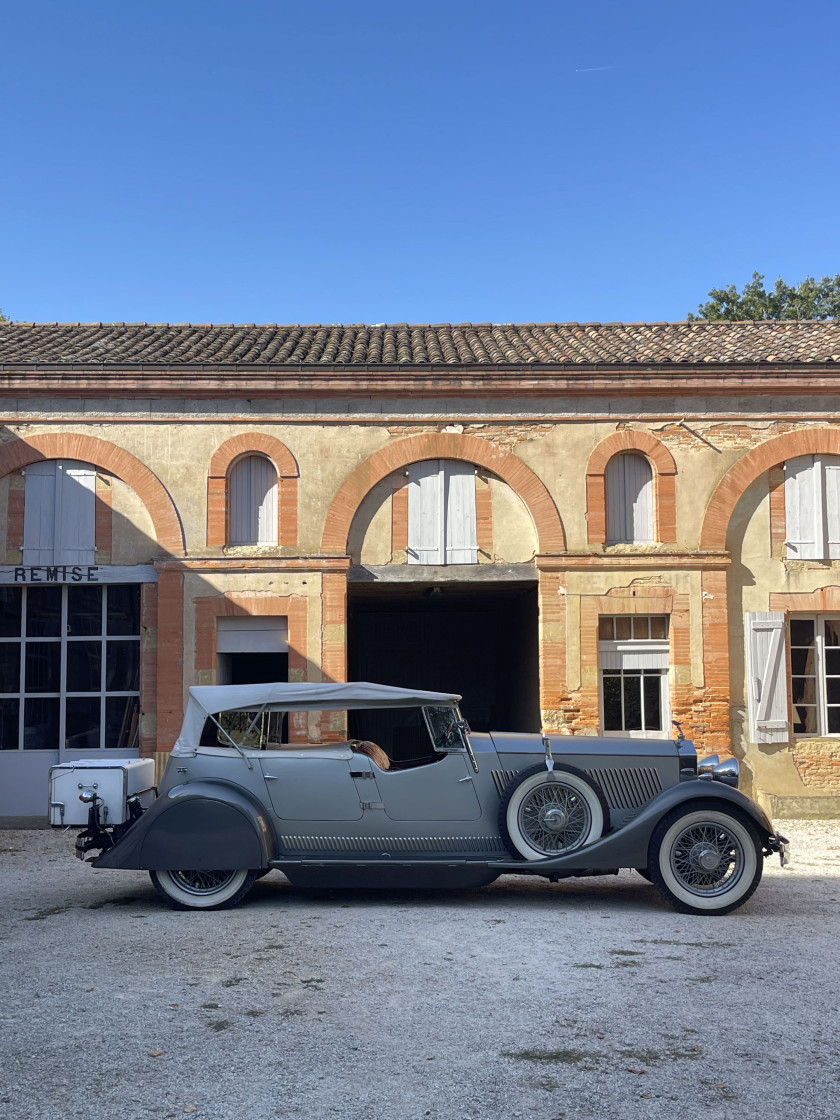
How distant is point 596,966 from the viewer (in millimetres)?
6348

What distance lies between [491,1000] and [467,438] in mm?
10258

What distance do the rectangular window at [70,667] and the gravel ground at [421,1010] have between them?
20.5 feet

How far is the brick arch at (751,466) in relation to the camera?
48.9 feet

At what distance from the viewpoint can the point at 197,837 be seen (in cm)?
813

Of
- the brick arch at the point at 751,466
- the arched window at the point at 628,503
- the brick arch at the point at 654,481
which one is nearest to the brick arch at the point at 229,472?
the brick arch at the point at 654,481

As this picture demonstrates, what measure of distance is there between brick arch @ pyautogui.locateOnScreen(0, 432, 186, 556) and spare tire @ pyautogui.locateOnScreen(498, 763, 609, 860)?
26.0ft

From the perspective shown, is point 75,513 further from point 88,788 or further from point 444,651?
point 444,651

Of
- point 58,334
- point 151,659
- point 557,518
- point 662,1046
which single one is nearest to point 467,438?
point 557,518

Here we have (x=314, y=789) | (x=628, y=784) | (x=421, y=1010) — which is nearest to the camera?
(x=421, y=1010)

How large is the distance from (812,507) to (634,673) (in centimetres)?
340

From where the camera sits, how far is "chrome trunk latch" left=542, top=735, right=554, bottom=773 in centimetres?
826

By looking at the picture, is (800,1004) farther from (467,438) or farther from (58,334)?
(58,334)

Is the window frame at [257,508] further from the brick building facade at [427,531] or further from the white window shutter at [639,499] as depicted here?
the white window shutter at [639,499]

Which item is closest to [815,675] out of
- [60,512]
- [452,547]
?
[452,547]
